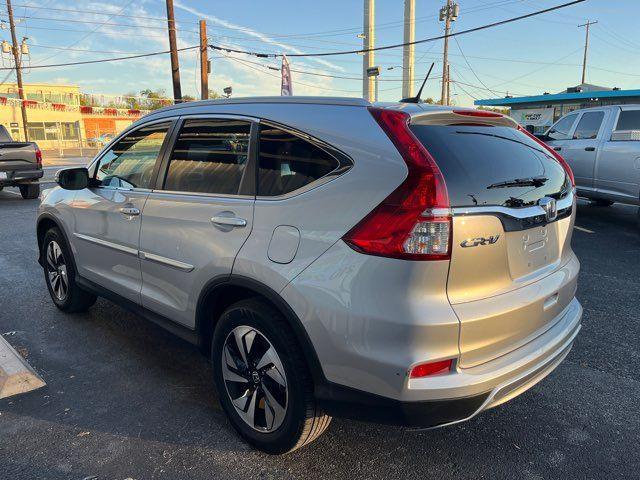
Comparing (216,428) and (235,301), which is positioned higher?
(235,301)

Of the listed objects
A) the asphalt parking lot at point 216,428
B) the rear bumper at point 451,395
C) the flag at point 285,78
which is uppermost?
the flag at point 285,78

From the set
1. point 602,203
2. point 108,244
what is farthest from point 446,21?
point 108,244

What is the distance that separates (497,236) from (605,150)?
7129 millimetres

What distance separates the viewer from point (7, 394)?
3104 millimetres

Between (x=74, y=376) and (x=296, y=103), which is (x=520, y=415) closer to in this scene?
(x=296, y=103)

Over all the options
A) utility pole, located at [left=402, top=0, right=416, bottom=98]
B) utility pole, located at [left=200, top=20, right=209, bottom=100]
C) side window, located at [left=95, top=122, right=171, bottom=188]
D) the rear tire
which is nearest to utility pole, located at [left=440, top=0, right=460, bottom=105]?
utility pole, located at [left=402, top=0, right=416, bottom=98]

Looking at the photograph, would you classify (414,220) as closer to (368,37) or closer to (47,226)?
(47,226)

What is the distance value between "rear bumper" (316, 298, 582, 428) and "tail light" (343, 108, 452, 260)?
1.69 feet

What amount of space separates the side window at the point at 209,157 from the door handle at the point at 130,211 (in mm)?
308

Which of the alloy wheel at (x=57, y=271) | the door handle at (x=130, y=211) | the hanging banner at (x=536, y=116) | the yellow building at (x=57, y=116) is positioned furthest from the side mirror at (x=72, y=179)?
the yellow building at (x=57, y=116)

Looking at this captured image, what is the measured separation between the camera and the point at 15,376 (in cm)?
322

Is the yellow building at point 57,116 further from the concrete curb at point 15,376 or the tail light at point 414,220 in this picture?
the tail light at point 414,220

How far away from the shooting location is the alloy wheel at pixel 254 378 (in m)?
2.40

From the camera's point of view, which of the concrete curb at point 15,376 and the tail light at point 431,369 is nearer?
the tail light at point 431,369
